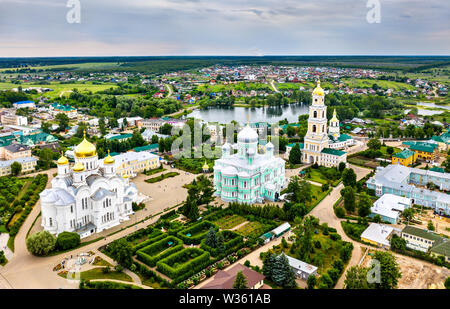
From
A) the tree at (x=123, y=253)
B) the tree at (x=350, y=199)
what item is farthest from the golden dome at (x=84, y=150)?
the tree at (x=350, y=199)

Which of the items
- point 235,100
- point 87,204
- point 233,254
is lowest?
point 233,254

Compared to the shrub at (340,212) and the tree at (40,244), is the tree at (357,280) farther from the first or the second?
the tree at (40,244)

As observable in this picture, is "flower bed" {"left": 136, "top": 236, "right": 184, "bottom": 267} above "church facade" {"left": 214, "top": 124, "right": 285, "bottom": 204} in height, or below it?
below

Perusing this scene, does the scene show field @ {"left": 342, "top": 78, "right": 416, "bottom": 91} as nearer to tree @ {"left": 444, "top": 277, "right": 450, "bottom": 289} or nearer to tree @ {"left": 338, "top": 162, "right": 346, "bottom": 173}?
tree @ {"left": 338, "top": 162, "right": 346, "bottom": 173}

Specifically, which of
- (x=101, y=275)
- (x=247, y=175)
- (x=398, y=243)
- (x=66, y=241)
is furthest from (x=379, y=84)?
(x=101, y=275)

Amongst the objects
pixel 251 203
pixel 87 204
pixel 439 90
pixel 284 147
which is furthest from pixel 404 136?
pixel 439 90

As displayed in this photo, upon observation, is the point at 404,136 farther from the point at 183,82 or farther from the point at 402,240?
the point at 183,82

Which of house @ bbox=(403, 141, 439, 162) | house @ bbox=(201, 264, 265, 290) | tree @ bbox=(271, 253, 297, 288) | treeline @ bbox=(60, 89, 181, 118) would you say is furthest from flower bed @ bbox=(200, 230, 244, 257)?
treeline @ bbox=(60, 89, 181, 118)
